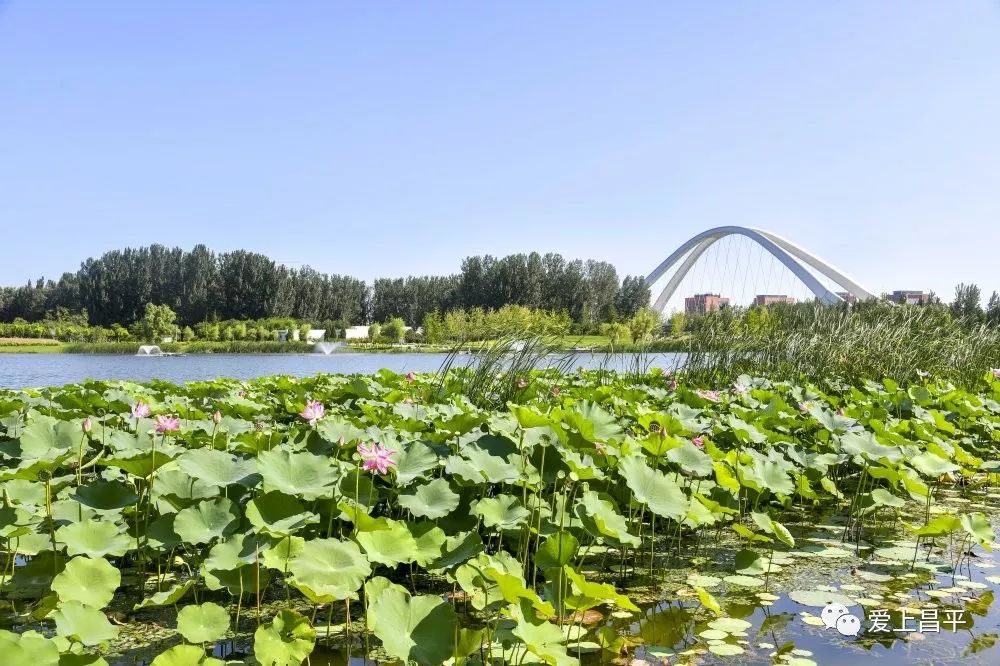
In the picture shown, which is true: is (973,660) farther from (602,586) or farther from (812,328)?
(812,328)

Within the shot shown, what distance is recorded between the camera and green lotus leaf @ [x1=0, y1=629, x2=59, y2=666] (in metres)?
1.08

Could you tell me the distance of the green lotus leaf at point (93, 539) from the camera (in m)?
1.74

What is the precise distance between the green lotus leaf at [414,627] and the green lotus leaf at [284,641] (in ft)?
0.61

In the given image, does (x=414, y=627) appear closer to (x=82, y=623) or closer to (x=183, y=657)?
(x=183, y=657)

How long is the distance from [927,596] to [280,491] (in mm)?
2013

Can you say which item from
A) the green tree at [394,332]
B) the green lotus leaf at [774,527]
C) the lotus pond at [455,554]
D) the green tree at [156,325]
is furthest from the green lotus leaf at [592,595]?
the green tree at [156,325]

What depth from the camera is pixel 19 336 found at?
2015 inches

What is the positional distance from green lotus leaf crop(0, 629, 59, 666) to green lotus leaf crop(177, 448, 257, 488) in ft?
2.57

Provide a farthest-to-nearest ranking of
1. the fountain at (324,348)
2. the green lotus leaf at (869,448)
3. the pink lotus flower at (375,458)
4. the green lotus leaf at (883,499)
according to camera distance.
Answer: the fountain at (324,348), the green lotus leaf at (869,448), the green lotus leaf at (883,499), the pink lotus flower at (375,458)

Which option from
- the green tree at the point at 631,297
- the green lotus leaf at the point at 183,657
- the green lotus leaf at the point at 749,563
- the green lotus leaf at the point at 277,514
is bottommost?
the green lotus leaf at the point at 749,563

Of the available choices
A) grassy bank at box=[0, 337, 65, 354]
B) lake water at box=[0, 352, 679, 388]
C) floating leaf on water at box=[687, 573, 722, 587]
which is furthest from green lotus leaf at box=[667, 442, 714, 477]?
grassy bank at box=[0, 337, 65, 354]

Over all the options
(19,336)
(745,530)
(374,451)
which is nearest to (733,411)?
(745,530)

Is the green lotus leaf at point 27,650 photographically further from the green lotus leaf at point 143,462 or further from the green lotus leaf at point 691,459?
→ the green lotus leaf at point 691,459

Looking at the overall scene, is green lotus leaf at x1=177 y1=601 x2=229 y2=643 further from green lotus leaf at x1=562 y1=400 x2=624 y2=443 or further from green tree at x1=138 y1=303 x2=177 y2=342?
green tree at x1=138 y1=303 x2=177 y2=342
